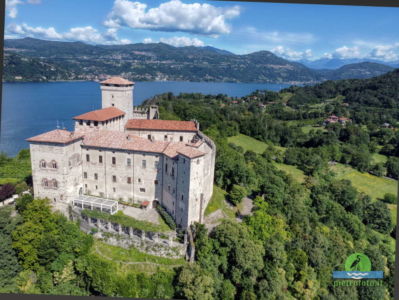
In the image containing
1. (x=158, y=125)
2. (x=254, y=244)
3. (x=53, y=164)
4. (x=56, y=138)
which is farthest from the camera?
(x=158, y=125)

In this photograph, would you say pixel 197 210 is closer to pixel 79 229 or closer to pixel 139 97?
pixel 79 229

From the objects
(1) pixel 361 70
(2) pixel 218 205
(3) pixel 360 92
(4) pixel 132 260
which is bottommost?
(4) pixel 132 260

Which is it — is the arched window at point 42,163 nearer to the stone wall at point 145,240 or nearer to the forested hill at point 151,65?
the stone wall at point 145,240

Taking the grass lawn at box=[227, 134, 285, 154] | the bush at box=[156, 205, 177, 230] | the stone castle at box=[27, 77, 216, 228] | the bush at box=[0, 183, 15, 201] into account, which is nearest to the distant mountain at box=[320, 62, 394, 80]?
the grass lawn at box=[227, 134, 285, 154]

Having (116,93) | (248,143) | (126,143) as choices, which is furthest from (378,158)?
(126,143)

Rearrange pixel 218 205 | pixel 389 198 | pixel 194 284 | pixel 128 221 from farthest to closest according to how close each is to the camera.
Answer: pixel 389 198 → pixel 218 205 → pixel 128 221 → pixel 194 284

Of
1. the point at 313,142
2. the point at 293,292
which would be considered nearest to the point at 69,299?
the point at 293,292

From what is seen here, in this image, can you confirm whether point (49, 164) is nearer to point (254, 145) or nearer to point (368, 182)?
point (254, 145)
